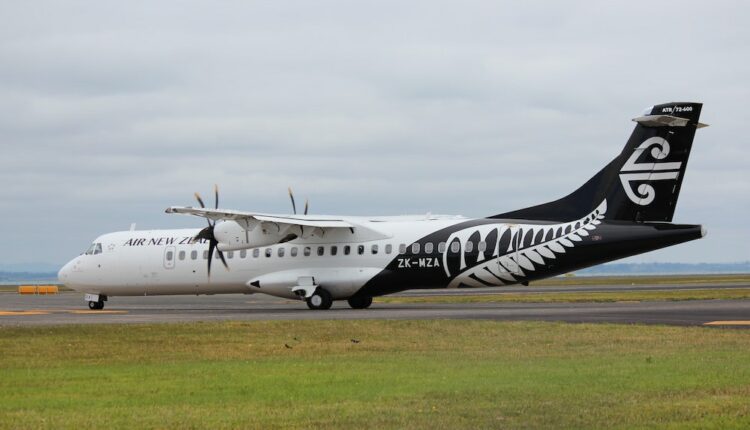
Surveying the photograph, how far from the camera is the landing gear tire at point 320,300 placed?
4144 cm

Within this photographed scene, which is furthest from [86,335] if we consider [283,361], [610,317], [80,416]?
[610,317]

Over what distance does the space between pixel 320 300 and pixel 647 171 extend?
1429cm

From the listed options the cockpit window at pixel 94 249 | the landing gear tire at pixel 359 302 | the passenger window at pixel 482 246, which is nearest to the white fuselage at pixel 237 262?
the cockpit window at pixel 94 249

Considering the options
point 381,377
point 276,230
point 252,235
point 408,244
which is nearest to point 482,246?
point 408,244

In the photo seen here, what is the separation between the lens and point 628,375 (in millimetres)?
16953

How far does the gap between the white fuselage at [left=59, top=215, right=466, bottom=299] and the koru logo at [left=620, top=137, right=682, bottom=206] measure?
715 centimetres

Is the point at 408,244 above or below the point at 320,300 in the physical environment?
above

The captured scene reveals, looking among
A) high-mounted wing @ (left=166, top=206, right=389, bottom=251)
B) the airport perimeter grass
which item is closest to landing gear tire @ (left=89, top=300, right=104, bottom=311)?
high-mounted wing @ (left=166, top=206, right=389, bottom=251)

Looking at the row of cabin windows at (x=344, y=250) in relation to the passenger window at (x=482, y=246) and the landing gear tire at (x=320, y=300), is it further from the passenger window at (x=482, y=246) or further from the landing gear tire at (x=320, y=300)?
the landing gear tire at (x=320, y=300)

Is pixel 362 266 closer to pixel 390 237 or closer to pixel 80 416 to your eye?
pixel 390 237

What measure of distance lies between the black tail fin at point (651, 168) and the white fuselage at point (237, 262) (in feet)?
21.5

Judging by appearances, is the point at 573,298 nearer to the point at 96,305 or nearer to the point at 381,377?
the point at 96,305

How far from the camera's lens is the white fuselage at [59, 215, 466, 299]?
4103cm

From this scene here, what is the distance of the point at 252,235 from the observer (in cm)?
4125
